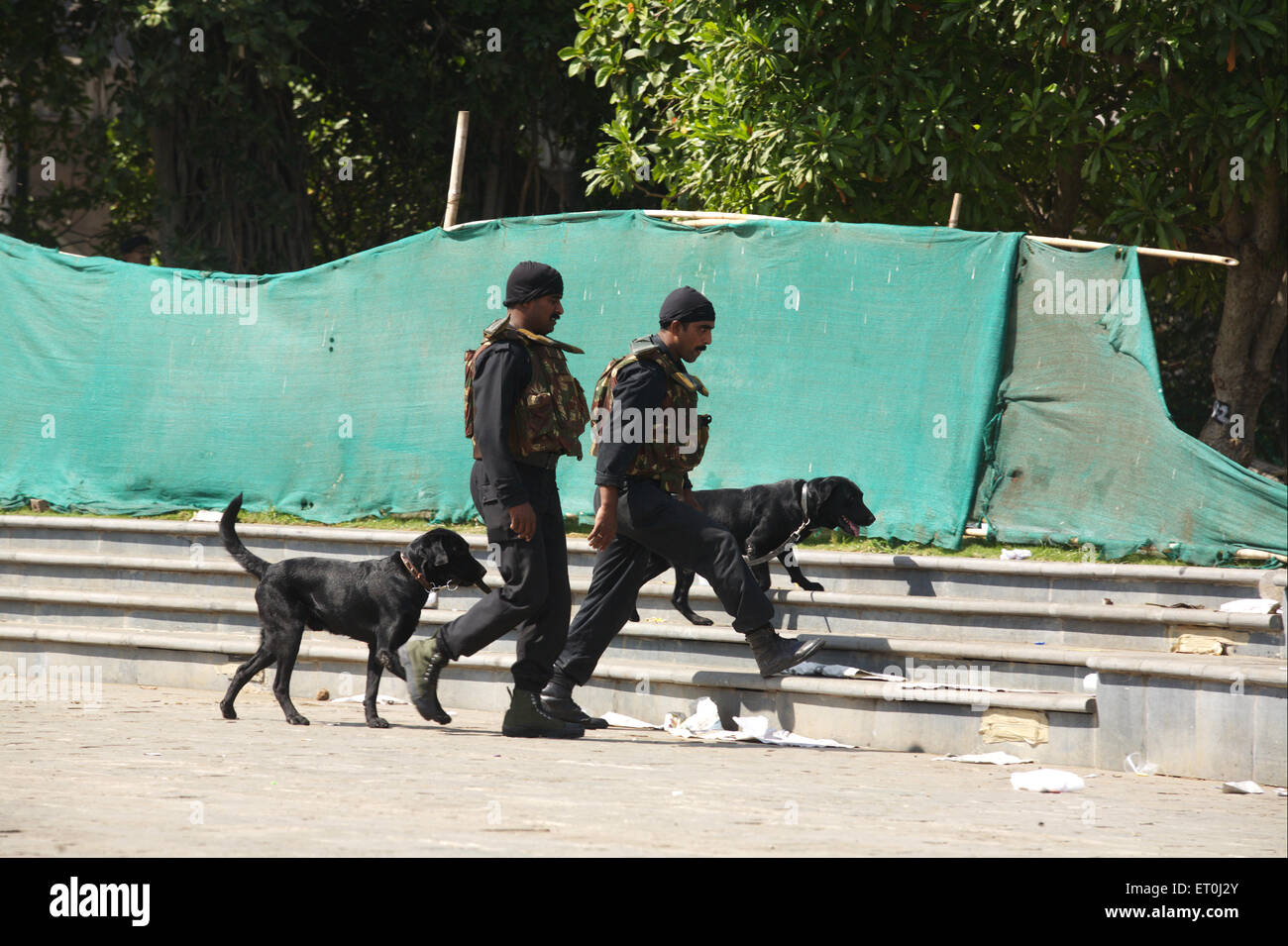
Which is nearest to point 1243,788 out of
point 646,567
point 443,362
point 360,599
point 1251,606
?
point 1251,606

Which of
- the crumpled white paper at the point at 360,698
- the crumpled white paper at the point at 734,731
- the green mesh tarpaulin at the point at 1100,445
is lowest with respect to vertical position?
the crumpled white paper at the point at 360,698

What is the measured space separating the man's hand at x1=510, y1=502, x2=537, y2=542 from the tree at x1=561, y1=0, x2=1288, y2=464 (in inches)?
164

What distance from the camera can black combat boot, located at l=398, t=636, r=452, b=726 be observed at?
6629mm

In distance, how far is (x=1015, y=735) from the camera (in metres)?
6.21

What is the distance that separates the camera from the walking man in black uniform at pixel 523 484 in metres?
6.32

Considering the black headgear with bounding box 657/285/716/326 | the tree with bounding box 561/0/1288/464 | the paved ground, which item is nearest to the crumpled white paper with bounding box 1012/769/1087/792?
the paved ground

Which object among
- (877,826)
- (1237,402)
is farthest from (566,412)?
(1237,402)

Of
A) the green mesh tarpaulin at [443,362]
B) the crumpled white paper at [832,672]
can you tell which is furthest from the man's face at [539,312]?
the green mesh tarpaulin at [443,362]

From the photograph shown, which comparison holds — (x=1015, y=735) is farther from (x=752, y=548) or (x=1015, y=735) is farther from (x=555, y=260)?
(x=555, y=260)

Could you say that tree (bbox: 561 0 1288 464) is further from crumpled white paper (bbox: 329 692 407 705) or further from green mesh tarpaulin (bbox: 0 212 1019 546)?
crumpled white paper (bbox: 329 692 407 705)

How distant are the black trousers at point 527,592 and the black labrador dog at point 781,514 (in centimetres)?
131

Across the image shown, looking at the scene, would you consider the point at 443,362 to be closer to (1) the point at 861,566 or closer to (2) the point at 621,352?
(2) the point at 621,352

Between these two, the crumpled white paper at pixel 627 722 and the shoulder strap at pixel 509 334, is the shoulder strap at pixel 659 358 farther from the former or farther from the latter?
the crumpled white paper at pixel 627 722

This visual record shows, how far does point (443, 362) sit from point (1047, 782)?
4861 mm
